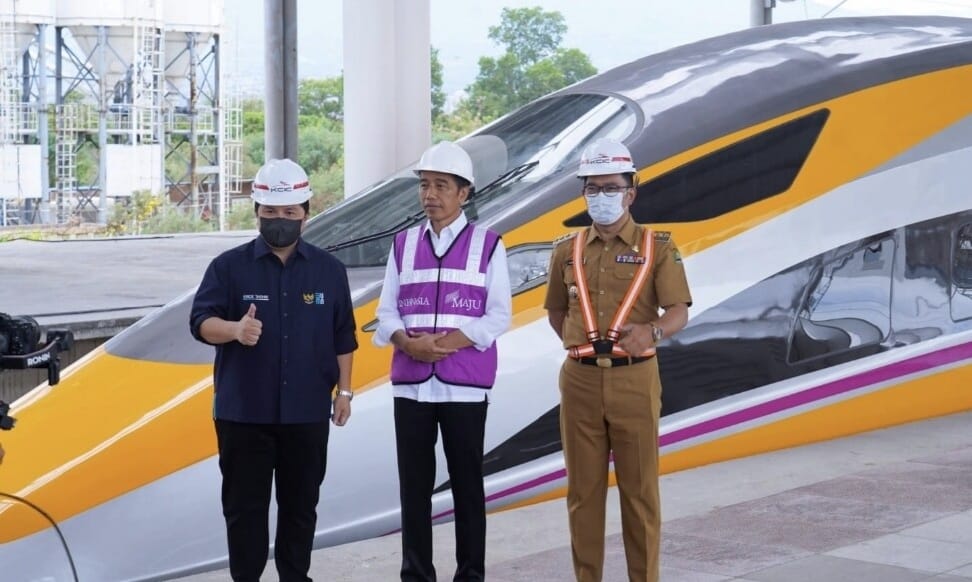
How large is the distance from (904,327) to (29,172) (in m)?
44.8

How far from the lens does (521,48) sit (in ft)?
127

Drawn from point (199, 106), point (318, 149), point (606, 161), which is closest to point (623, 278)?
point (606, 161)

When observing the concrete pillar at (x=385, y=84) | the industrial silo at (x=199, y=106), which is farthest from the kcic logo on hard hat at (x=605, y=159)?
the industrial silo at (x=199, y=106)

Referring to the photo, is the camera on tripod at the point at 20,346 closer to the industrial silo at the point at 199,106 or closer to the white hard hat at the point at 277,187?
the white hard hat at the point at 277,187

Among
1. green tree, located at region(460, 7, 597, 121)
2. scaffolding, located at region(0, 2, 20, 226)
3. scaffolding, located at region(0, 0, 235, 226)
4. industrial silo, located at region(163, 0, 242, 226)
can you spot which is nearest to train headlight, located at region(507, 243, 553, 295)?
green tree, located at region(460, 7, 597, 121)

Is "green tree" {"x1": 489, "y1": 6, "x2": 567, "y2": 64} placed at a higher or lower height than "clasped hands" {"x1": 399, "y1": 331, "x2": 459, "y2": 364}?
higher

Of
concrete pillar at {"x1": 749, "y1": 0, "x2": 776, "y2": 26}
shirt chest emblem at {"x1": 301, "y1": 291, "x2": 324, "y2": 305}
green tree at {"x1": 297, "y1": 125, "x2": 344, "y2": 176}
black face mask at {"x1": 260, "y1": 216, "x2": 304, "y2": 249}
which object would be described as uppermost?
green tree at {"x1": 297, "y1": 125, "x2": 344, "y2": 176}

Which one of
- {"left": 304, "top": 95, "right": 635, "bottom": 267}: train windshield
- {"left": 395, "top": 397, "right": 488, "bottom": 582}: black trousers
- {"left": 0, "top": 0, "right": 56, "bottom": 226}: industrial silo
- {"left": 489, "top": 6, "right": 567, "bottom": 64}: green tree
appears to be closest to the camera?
{"left": 395, "top": 397, "right": 488, "bottom": 582}: black trousers

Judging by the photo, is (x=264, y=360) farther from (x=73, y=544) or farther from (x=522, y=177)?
(x=522, y=177)

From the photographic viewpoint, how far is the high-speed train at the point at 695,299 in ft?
18.0

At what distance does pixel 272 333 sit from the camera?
15.0 feet

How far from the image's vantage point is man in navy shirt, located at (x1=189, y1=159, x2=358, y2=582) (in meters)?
4.57

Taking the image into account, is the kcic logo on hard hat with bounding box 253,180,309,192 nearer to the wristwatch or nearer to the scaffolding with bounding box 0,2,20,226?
→ the wristwatch

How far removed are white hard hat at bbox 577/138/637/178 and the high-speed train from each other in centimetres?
160
